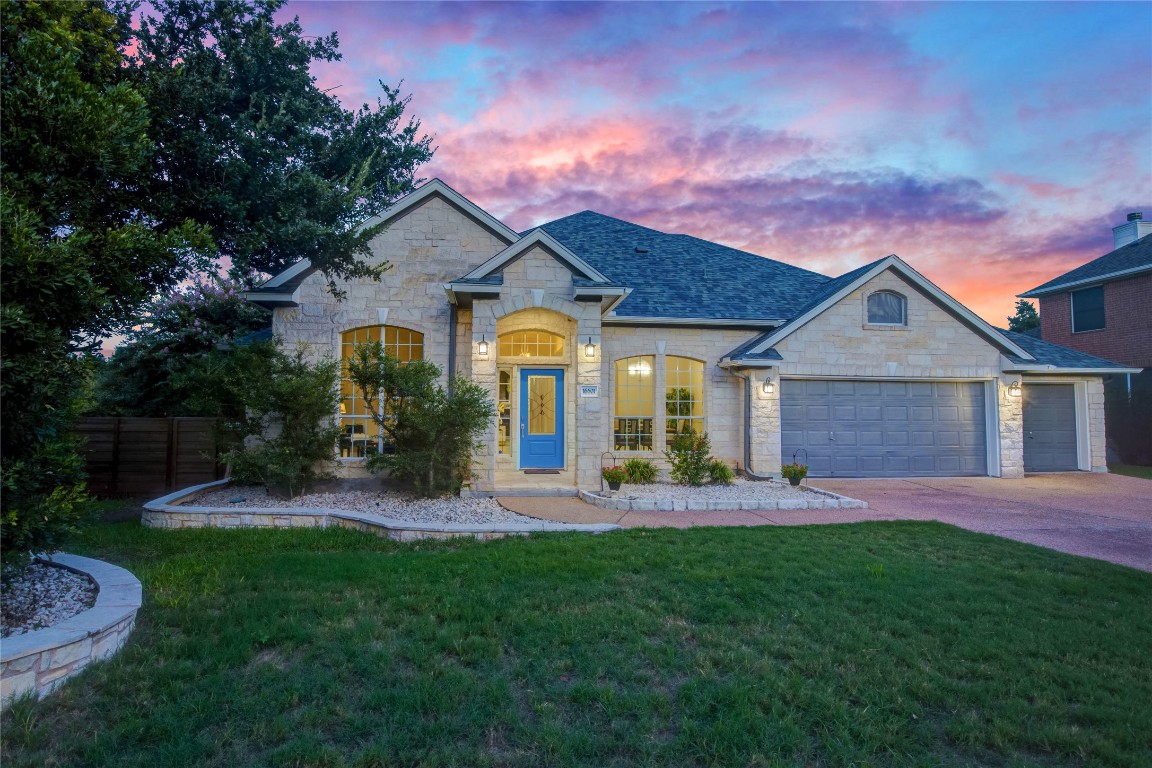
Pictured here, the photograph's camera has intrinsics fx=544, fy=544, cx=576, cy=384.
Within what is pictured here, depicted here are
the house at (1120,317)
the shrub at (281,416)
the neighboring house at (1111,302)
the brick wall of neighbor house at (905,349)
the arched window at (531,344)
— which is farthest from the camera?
the neighboring house at (1111,302)

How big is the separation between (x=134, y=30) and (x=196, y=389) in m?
5.68

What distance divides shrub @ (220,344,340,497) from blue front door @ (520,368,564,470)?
3.93 m

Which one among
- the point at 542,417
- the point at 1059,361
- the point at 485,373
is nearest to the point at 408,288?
the point at 485,373

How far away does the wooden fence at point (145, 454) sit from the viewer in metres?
10.7

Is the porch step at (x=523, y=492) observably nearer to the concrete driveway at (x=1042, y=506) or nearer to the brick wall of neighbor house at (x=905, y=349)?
the concrete driveway at (x=1042, y=506)

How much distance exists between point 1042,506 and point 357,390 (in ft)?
41.3

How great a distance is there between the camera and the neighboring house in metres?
17.3

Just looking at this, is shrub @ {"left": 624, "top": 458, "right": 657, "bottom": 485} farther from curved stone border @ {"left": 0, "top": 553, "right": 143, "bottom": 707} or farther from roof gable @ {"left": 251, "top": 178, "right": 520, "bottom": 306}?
curved stone border @ {"left": 0, "top": 553, "right": 143, "bottom": 707}

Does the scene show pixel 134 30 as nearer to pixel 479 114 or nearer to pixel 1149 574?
pixel 479 114

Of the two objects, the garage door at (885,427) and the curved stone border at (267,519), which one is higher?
the garage door at (885,427)

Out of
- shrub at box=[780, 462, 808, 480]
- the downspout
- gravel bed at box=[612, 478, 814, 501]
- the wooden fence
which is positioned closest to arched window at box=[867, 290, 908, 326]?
shrub at box=[780, 462, 808, 480]

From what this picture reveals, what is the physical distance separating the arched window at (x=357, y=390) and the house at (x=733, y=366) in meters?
0.03

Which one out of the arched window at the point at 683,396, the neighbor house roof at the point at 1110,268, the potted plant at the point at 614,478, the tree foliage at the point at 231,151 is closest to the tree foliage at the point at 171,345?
the tree foliage at the point at 231,151

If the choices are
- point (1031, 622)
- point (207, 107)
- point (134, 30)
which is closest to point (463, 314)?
point (207, 107)
